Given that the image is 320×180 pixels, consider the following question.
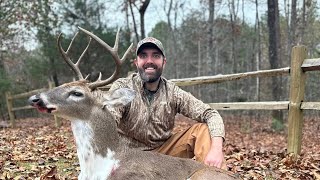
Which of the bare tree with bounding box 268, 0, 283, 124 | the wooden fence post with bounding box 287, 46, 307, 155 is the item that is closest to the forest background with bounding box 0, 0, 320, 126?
the bare tree with bounding box 268, 0, 283, 124

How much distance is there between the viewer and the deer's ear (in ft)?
11.5

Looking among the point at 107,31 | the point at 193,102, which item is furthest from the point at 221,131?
the point at 107,31

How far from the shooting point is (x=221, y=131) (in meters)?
3.96

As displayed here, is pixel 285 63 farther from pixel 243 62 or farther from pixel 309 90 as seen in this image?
pixel 309 90

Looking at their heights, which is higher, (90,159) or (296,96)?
(296,96)

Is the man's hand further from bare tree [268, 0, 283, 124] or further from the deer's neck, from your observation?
bare tree [268, 0, 283, 124]

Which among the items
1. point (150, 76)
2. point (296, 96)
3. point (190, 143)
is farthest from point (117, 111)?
point (296, 96)

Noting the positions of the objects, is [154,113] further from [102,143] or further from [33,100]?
[33,100]

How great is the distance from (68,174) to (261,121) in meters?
13.1

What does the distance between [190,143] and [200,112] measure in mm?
344

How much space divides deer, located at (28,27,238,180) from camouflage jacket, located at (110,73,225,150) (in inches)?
21.6

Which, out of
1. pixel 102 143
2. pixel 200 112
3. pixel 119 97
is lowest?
pixel 102 143

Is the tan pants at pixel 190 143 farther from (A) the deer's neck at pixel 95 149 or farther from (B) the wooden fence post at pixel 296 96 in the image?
(B) the wooden fence post at pixel 296 96

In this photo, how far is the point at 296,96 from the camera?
5945 mm
